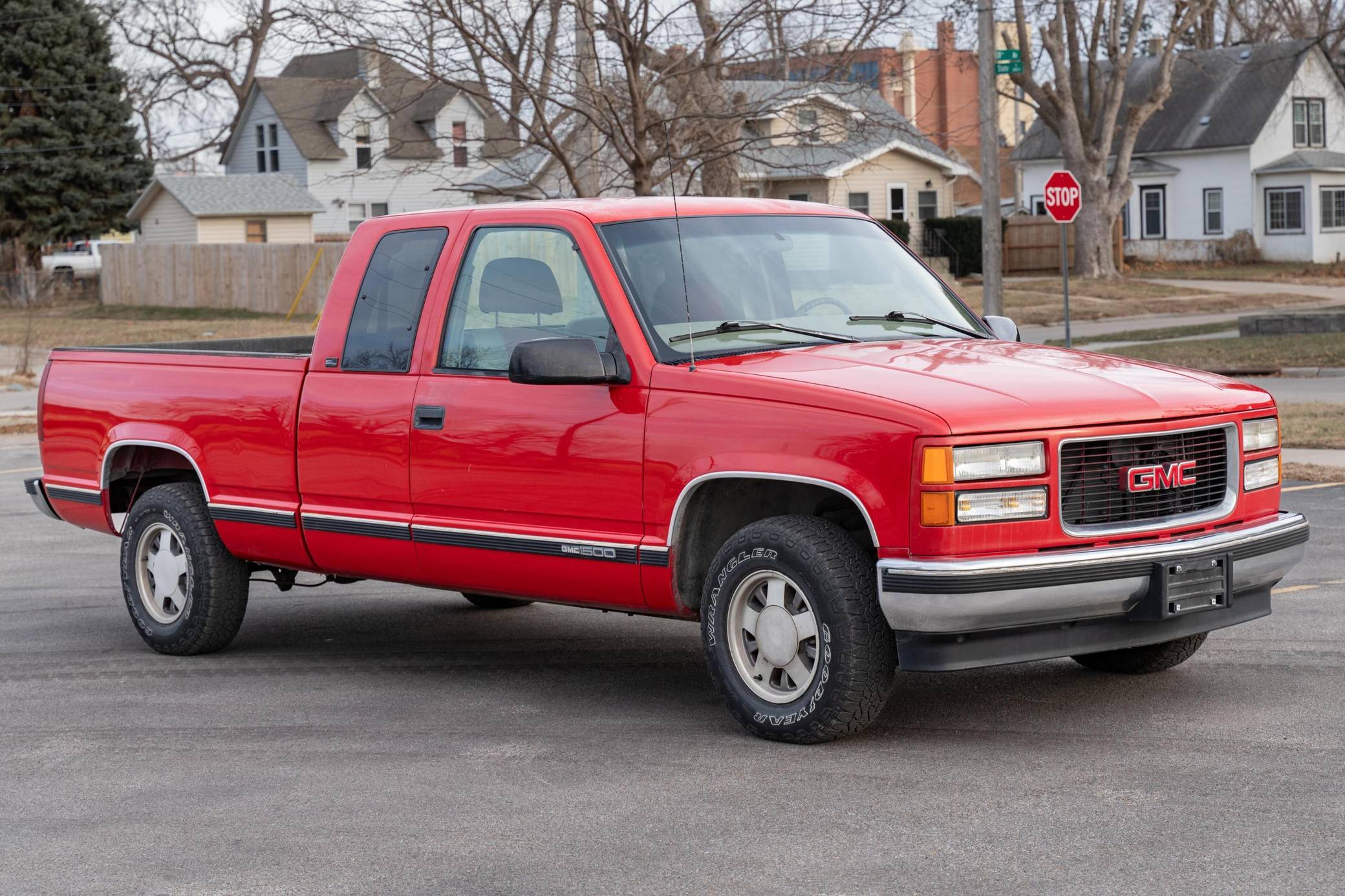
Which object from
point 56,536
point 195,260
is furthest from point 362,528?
point 195,260

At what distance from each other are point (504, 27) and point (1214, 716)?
12882 mm

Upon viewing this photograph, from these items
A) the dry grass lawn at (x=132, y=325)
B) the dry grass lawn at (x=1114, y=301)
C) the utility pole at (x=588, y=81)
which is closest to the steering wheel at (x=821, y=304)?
the utility pole at (x=588, y=81)

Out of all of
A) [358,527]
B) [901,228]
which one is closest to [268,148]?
[901,228]

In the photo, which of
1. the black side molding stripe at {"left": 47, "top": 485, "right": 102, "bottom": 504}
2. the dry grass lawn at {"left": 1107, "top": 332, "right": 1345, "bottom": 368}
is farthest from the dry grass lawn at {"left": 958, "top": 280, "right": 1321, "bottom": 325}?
the black side molding stripe at {"left": 47, "top": 485, "right": 102, "bottom": 504}

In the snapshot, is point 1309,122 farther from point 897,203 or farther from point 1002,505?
point 1002,505

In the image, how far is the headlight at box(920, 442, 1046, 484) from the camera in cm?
548

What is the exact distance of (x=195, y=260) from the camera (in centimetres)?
5034

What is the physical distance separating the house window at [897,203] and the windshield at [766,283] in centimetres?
5625

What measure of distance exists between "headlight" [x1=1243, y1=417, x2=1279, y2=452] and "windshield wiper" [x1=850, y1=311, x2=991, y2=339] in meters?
1.17

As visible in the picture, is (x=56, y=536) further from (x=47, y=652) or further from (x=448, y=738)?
(x=448, y=738)

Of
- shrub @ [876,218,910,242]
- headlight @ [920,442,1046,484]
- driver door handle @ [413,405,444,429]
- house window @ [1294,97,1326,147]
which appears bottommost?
headlight @ [920,442,1046,484]

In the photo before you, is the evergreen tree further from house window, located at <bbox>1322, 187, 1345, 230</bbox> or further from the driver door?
the driver door

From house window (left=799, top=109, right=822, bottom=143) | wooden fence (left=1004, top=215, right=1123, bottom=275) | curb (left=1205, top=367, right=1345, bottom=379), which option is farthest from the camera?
wooden fence (left=1004, top=215, right=1123, bottom=275)

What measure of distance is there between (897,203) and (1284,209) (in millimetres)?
13099
